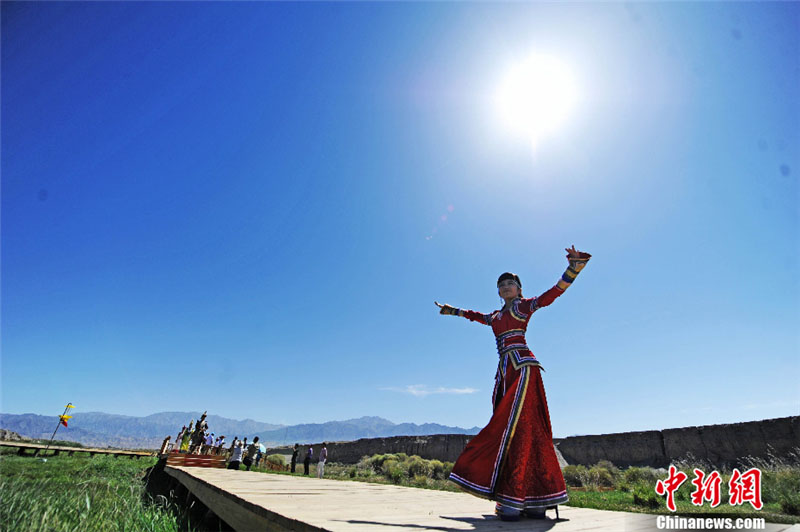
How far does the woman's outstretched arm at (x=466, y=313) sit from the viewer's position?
4.27 m

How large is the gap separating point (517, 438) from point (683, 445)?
17448 millimetres

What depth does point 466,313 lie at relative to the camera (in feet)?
14.8

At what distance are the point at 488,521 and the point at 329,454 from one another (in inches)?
1232

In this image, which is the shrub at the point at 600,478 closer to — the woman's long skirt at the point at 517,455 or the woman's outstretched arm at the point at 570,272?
the woman's long skirt at the point at 517,455

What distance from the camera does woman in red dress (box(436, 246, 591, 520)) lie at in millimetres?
3004

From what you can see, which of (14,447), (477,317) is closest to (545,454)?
(477,317)

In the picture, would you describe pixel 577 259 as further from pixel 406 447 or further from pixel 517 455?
pixel 406 447

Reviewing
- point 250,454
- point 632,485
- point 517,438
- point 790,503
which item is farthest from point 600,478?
point 250,454

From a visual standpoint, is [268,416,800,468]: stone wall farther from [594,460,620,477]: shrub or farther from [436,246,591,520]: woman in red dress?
[436,246,591,520]: woman in red dress

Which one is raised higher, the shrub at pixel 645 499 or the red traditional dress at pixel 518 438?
the red traditional dress at pixel 518 438

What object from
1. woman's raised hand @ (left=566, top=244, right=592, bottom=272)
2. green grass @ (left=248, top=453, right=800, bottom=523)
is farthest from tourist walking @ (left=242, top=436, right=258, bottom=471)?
woman's raised hand @ (left=566, top=244, right=592, bottom=272)

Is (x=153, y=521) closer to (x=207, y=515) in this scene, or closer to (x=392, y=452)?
(x=207, y=515)

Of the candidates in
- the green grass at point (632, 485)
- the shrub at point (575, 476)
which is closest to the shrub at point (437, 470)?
the green grass at point (632, 485)

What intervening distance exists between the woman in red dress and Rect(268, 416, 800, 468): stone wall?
37.5 ft
